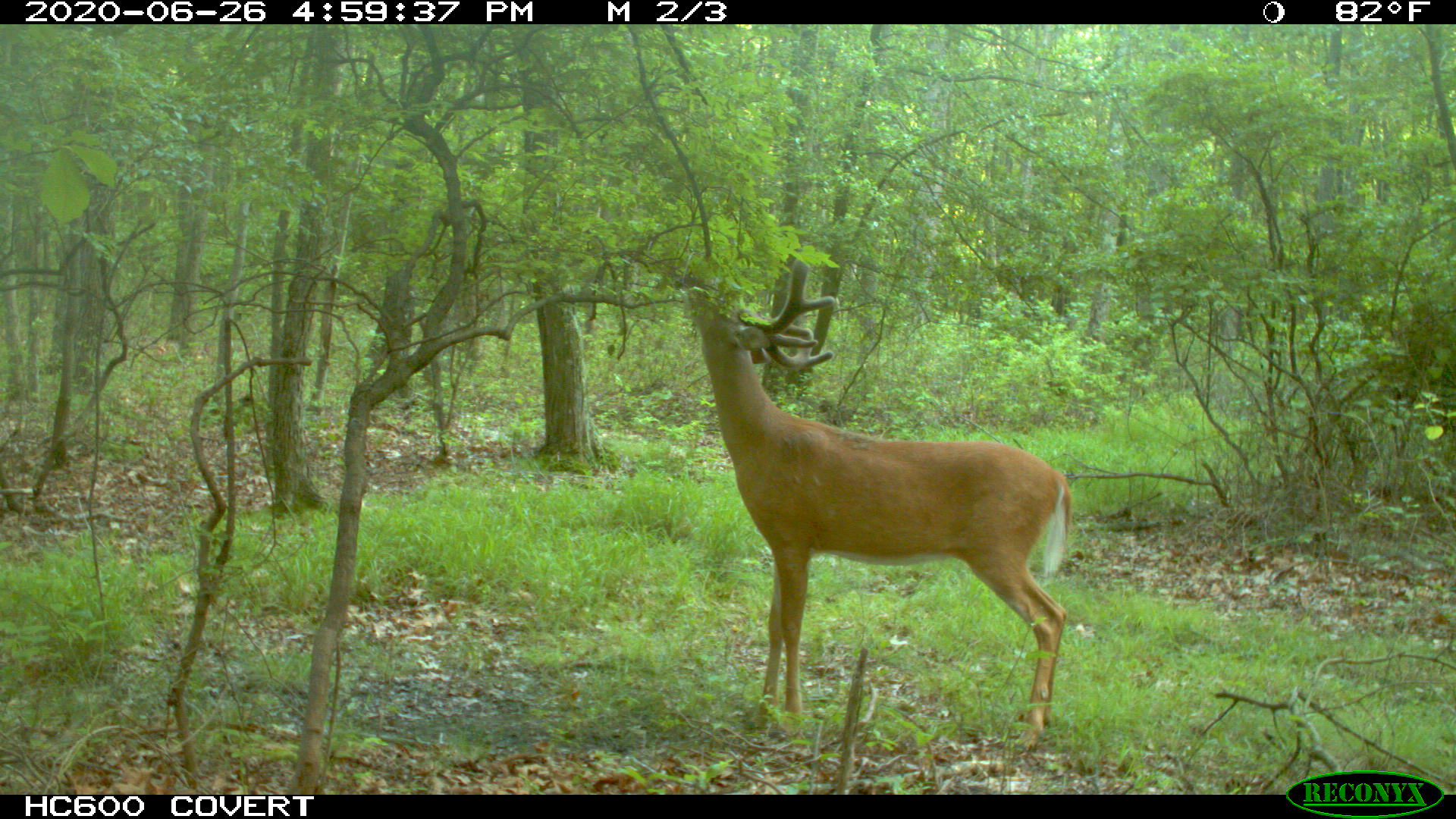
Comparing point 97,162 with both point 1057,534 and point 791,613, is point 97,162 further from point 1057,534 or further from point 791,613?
point 1057,534

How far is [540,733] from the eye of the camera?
14.8ft

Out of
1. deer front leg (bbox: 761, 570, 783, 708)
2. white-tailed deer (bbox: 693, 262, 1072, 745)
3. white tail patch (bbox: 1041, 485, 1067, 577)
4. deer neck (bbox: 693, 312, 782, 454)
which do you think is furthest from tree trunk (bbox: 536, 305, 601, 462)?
white tail patch (bbox: 1041, 485, 1067, 577)

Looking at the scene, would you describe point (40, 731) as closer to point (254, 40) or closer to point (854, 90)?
point (254, 40)

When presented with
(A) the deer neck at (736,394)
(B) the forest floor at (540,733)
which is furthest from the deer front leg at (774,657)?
(A) the deer neck at (736,394)

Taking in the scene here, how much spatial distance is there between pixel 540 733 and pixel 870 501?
1.85 meters

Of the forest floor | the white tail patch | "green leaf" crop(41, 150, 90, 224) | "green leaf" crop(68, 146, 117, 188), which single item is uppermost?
"green leaf" crop(68, 146, 117, 188)

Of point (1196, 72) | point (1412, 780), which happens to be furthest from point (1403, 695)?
point (1196, 72)

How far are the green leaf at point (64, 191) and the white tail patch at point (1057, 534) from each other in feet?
13.7

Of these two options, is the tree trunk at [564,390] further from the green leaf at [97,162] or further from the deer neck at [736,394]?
the green leaf at [97,162]

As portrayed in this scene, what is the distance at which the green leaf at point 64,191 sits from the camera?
223cm

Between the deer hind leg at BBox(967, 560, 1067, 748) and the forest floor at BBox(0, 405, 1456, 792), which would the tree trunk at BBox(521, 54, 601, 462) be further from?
the deer hind leg at BBox(967, 560, 1067, 748)
